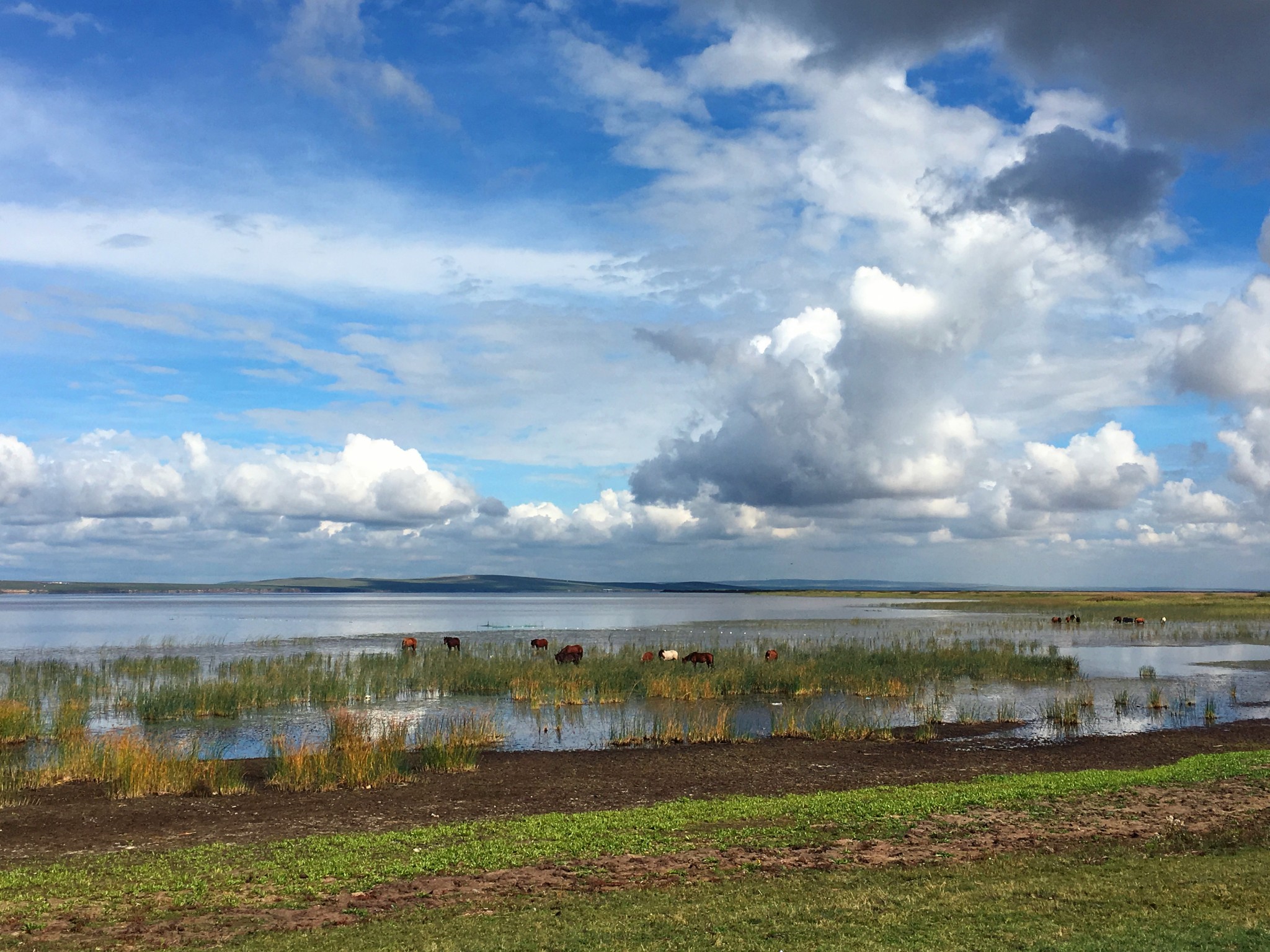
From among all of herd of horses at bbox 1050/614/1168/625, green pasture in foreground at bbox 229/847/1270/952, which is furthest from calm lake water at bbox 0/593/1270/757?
green pasture in foreground at bbox 229/847/1270/952

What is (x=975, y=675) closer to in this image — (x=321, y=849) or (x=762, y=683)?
(x=762, y=683)

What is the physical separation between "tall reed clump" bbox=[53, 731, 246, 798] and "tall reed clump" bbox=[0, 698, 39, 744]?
5138 mm

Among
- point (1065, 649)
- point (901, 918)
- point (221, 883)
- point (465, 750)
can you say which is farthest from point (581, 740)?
point (1065, 649)

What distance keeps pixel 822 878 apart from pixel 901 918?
1.72 meters

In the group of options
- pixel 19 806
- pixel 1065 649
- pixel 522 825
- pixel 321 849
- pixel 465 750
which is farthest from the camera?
pixel 1065 649

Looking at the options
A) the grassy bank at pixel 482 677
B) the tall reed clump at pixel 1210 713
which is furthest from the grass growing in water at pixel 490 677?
the tall reed clump at pixel 1210 713

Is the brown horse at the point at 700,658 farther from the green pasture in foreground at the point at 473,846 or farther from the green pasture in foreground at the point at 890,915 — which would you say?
the green pasture in foreground at the point at 890,915

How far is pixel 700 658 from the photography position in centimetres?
3728

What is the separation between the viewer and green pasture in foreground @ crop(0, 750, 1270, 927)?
32.3ft

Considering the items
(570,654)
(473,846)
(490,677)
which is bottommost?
(490,677)

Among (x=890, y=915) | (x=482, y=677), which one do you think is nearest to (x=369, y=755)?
(x=890, y=915)

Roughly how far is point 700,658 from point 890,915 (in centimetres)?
2888

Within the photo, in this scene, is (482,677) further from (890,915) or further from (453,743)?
(890,915)

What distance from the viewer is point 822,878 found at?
33.2ft
